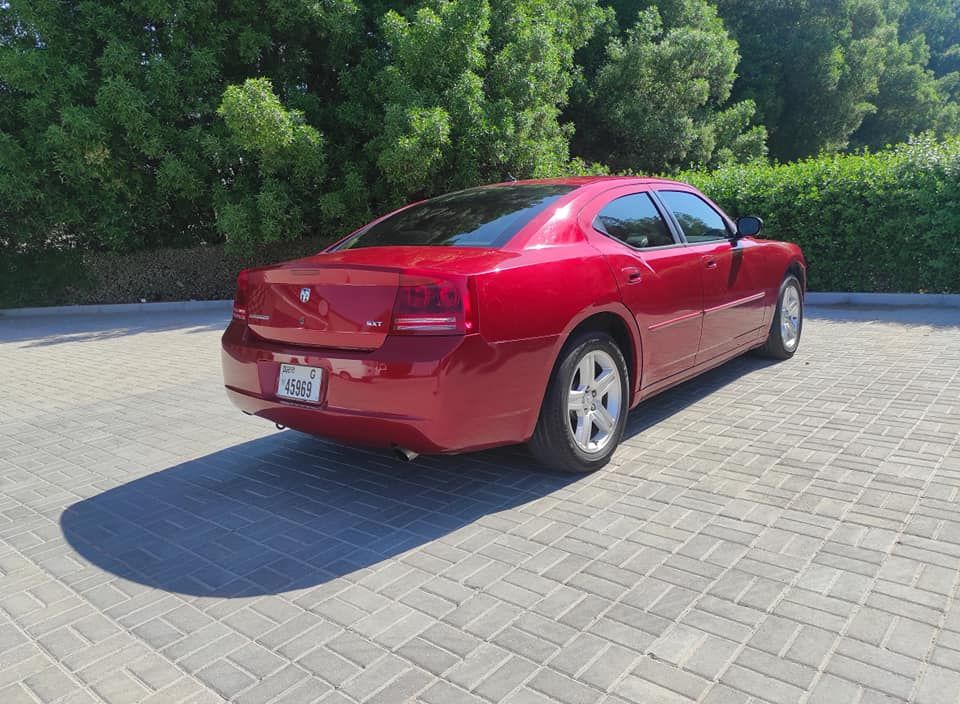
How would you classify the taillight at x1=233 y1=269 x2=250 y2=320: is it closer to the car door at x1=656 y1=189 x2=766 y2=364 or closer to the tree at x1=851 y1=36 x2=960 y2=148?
the car door at x1=656 y1=189 x2=766 y2=364

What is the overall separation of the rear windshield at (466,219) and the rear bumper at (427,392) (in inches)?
28.2

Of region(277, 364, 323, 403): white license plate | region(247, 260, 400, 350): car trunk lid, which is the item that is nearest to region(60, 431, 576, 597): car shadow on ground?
region(277, 364, 323, 403): white license plate

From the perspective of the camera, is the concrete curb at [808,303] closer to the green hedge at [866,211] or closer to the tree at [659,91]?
the green hedge at [866,211]

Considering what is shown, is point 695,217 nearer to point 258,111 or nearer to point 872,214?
point 872,214

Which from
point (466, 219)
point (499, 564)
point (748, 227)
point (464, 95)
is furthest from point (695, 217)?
point (464, 95)

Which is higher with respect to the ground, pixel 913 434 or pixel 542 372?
pixel 542 372

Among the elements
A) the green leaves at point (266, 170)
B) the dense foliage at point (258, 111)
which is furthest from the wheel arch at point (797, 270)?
the green leaves at point (266, 170)

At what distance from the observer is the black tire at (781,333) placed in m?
6.33

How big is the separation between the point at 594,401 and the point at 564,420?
33cm

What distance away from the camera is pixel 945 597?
103 inches

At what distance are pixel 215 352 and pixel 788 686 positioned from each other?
770 centimetres

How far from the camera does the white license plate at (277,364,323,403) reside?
3.57 m

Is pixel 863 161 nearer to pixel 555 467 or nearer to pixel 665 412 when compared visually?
pixel 665 412

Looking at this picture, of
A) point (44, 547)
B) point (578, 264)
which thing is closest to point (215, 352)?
point (44, 547)
